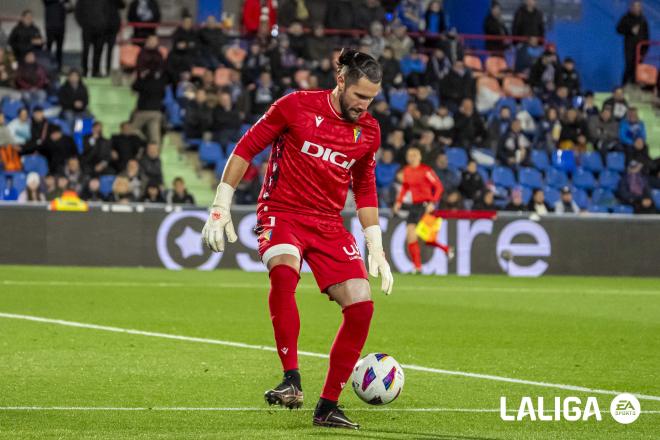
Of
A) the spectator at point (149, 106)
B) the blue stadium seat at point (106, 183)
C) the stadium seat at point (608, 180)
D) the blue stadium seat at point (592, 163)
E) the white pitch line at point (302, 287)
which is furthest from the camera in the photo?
the blue stadium seat at point (592, 163)

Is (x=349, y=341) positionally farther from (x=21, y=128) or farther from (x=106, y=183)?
(x=21, y=128)

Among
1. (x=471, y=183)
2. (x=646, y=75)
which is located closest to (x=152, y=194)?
(x=471, y=183)

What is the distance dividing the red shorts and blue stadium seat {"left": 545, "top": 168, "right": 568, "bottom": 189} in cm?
1770

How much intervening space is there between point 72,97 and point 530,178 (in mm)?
8254

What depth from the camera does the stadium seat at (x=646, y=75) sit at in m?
29.0

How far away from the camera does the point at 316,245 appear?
729cm

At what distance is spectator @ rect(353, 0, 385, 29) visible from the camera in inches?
1043

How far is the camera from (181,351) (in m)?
10.3

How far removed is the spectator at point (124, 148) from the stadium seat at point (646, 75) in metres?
11.8

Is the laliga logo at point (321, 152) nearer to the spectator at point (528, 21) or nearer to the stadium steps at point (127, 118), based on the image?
the stadium steps at point (127, 118)

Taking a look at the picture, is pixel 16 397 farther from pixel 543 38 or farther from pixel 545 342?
pixel 543 38

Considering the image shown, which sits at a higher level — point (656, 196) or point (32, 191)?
point (32, 191)

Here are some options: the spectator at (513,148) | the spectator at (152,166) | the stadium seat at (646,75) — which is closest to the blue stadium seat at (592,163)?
the spectator at (513,148)

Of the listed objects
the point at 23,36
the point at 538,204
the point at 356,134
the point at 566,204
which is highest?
the point at 356,134
